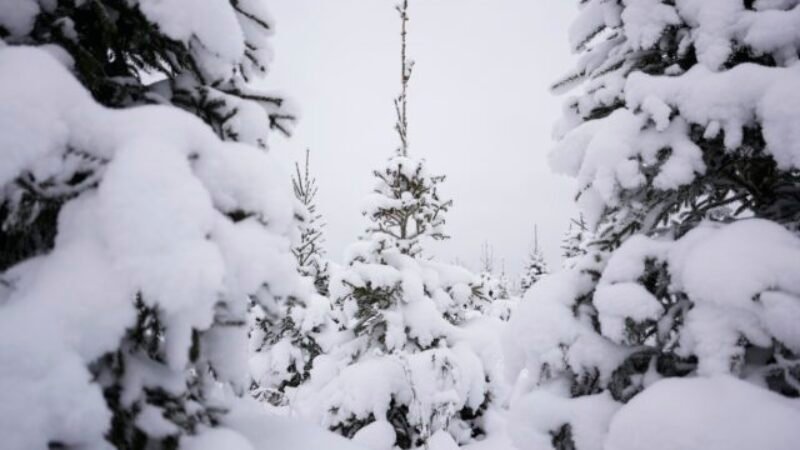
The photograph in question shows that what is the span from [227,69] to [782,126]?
3667 mm

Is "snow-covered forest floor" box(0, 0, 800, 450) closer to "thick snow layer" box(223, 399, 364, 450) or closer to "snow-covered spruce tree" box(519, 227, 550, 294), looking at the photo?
"thick snow layer" box(223, 399, 364, 450)

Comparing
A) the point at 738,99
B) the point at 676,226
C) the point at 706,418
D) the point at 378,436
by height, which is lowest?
the point at 378,436

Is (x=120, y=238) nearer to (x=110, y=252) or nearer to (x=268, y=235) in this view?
(x=110, y=252)

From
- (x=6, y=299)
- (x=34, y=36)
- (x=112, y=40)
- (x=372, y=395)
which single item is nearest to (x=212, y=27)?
(x=112, y=40)

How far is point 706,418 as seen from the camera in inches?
111

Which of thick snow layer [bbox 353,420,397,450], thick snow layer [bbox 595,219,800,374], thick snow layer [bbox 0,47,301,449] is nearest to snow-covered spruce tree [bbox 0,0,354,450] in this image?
thick snow layer [bbox 0,47,301,449]

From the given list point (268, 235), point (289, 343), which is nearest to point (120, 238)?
point (268, 235)

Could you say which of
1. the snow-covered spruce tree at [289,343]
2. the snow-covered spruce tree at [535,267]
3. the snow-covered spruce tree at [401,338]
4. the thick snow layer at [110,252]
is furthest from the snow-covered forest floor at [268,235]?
the snow-covered spruce tree at [535,267]

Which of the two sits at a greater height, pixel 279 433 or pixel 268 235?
pixel 268 235

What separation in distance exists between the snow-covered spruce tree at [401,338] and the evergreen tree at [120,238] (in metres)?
4.81

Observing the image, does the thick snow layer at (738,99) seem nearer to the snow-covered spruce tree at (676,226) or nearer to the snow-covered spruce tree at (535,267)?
the snow-covered spruce tree at (676,226)

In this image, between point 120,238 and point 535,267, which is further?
point 535,267

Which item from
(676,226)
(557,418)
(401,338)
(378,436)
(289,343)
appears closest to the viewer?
(557,418)

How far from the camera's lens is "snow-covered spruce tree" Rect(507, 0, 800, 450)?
2971 millimetres
